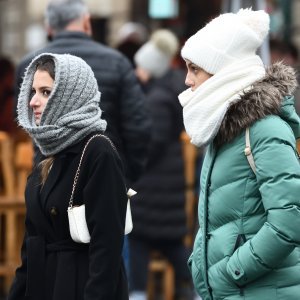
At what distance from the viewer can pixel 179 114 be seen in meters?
8.71

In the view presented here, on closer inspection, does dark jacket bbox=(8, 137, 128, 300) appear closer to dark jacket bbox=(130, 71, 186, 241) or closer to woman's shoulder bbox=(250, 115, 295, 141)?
woman's shoulder bbox=(250, 115, 295, 141)

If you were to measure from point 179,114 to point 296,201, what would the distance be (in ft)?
14.7

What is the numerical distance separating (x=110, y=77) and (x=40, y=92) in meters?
1.86

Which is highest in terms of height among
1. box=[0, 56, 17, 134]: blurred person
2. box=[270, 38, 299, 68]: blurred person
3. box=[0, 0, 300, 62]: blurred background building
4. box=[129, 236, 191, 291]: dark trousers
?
box=[270, 38, 299, 68]: blurred person

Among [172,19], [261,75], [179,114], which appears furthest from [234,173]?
[172,19]

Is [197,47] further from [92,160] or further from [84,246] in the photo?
[84,246]

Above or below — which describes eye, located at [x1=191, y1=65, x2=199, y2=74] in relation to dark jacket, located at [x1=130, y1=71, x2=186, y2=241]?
above

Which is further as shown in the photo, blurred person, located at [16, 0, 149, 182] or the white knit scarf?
blurred person, located at [16, 0, 149, 182]

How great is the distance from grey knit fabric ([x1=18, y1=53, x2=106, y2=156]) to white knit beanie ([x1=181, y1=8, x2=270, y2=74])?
44 cm

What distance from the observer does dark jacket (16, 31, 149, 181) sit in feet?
21.5

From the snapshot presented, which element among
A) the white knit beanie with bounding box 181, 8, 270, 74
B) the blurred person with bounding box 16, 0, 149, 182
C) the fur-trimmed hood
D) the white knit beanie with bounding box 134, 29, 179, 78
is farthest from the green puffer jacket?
the white knit beanie with bounding box 134, 29, 179, 78

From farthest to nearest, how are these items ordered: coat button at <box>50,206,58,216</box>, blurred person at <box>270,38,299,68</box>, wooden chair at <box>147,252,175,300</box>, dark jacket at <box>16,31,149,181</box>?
blurred person at <box>270,38,299,68</box>
wooden chair at <box>147,252,175,300</box>
dark jacket at <box>16,31,149,181</box>
coat button at <box>50,206,58,216</box>

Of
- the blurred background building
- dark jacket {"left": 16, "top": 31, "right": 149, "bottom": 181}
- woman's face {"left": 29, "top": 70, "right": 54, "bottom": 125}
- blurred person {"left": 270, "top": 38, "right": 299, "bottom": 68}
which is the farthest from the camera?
the blurred background building

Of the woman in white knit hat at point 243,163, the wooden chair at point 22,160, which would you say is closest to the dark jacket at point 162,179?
the wooden chair at point 22,160
